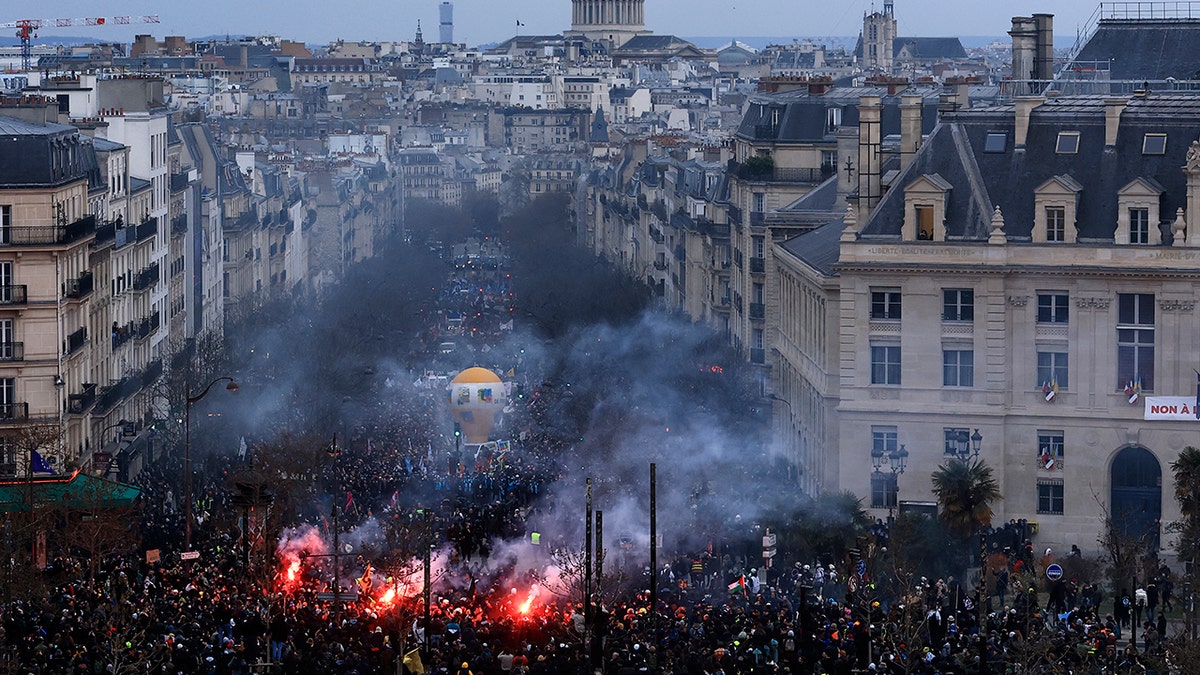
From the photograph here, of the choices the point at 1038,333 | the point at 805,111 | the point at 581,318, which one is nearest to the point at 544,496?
the point at 1038,333

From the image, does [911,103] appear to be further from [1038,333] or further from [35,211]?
[35,211]

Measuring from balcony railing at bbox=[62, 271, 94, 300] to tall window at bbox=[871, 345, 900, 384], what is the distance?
21257mm

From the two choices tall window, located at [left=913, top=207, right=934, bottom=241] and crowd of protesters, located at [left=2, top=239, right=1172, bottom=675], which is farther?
tall window, located at [left=913, top=207, right=934, bottom=241]

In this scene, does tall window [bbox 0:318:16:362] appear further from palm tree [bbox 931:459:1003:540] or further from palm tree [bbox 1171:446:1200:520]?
palm tree [bbox 1171:446:1200:520]

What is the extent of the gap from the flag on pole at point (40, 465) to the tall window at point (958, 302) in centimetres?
2210

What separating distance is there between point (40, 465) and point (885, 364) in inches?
814

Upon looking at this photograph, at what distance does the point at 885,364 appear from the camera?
74000 millimetres

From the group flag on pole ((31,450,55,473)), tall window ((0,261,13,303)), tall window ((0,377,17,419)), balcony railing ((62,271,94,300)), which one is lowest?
flag on pole ((31,450,55,473))

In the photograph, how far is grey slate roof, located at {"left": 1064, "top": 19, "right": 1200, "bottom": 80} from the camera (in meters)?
84.9

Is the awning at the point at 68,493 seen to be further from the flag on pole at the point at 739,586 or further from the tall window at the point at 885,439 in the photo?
the tall window at the point at 885,439

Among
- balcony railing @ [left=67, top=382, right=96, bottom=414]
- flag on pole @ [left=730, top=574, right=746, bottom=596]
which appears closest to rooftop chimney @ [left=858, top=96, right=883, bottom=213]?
flag on pole @ [left=730, top=574, right=746, bottom=596]

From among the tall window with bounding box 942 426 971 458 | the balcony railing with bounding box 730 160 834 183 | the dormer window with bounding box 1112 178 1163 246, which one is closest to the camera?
the dormer window with bounding box 1112 178 1163 246

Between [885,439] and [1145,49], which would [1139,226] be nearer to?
[885,439]

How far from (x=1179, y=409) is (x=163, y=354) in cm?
3882
